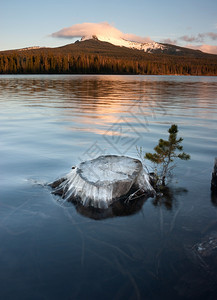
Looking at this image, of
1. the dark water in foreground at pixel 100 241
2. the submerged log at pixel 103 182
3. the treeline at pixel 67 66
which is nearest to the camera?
the dark water in foreground at pixel 100 241

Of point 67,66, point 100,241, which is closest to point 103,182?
point 100,241

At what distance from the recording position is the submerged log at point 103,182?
5.43m

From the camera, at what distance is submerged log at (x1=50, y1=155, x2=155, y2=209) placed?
5434 mm

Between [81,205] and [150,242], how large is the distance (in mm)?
1613

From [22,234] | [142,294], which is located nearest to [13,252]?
[22,234]

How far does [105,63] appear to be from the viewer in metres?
154

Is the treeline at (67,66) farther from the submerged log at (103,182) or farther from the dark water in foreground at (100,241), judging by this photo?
the submerged log at (103,182)

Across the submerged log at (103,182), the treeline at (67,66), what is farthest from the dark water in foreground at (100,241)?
the treeline at (67,66)

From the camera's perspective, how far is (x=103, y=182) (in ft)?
17.8

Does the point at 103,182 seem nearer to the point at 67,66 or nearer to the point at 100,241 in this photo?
the point at 100,241

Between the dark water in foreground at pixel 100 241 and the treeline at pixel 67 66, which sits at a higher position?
the treeline at pixel 67 66

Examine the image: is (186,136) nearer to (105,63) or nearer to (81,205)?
(81,205)

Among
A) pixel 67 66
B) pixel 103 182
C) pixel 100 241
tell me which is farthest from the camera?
pixel 67 66

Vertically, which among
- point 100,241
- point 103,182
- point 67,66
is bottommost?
point 100,241
